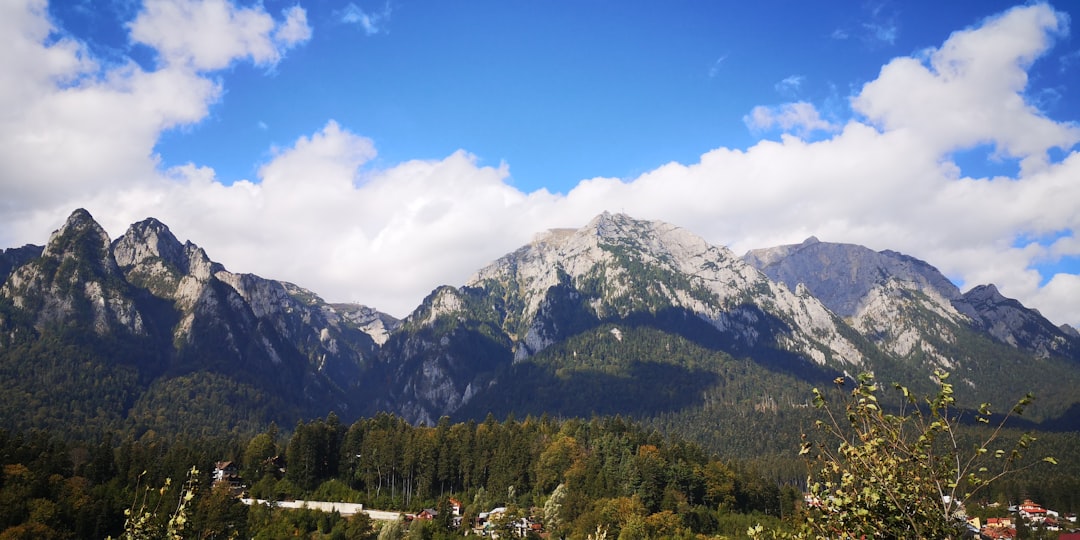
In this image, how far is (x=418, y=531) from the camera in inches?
4168

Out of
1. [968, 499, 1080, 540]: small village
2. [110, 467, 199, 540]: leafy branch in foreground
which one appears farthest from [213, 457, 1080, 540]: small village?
A: [110, 467, 199, 540]: leafy branch in foreground

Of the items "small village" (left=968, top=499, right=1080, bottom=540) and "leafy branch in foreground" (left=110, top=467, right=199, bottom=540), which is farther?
"small village" (left=968, top=499, right=1080, bottom=540)

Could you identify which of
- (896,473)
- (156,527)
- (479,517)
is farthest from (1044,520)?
(156,527)

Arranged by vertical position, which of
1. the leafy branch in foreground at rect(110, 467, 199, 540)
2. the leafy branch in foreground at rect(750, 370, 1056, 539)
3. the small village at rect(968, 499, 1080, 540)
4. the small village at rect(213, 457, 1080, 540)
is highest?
the leafy branch in foreground at rect(750, 370, 1056, 539)

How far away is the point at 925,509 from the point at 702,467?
140 meters

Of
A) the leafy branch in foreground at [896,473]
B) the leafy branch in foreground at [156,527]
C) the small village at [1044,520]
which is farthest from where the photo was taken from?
the small village at [1044,520]

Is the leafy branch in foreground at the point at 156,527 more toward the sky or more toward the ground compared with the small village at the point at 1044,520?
more toward the sky

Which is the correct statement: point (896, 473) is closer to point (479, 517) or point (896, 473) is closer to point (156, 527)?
point (156, 527)

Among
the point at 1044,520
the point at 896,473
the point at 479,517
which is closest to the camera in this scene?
the point at 896,473

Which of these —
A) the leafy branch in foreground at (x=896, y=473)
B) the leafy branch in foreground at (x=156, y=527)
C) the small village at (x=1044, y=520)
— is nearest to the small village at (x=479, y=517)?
the small village at (x=1044, y=520)

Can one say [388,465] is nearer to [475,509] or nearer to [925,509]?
[475,509]

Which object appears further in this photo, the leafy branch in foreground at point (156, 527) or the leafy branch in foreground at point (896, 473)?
the leafy branch in foreground at point (156, 527)

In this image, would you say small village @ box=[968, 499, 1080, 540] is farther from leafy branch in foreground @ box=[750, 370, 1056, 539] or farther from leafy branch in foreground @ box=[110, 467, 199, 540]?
leafy branch in foreground @ box=[110, 467, 199, 540]

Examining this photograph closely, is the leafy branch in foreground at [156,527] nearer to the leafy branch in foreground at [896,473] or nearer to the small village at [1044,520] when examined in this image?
the leafy branch in foreground at [896,473]
